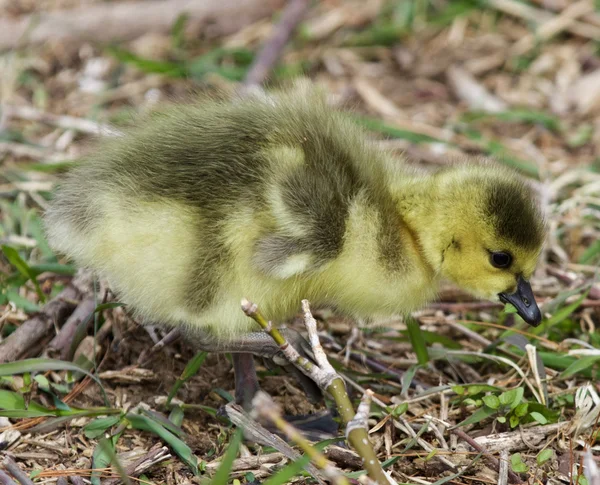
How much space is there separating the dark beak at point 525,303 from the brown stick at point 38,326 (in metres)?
1.15

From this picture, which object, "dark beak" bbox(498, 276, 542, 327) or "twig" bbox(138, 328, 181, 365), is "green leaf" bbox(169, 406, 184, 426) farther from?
"dark beak" bbox(498, 276, 542, 327)

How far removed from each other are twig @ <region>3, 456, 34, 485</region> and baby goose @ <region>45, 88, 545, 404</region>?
42 cm

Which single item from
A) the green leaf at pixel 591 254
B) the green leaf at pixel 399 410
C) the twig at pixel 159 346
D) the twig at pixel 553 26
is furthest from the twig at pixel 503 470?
the twig at pixel 553 26

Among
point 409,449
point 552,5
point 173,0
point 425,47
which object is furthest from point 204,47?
point 409,449

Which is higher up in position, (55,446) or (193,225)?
(193,225)

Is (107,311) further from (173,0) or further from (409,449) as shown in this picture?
(173,0)

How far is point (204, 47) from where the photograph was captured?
373 cm

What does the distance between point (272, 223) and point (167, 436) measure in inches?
21.5

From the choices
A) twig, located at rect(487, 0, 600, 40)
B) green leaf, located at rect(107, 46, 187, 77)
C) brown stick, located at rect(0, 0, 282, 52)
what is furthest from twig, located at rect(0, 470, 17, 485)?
twig, located at rect(487, 0, 600, 40)

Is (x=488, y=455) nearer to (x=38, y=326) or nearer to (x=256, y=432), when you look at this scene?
(x=256, y=432)

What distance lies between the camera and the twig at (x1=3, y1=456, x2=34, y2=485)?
1.78 m

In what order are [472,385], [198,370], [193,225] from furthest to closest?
[198,370] < [472,385] < [193,225]

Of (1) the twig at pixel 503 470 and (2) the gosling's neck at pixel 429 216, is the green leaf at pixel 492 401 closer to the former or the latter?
(1) the twig at pixel 503 470

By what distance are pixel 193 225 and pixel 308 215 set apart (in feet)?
0.79
